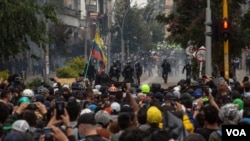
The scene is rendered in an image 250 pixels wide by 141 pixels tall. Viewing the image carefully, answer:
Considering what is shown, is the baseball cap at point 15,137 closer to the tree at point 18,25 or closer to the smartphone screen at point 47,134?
the smartphone screen at point 47,134

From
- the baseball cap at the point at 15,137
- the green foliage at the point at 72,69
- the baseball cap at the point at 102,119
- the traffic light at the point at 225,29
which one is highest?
the traffic light at the point at 225,29

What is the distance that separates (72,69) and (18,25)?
12.7 metres

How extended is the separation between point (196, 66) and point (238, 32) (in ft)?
12.4

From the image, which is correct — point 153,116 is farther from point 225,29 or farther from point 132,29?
point 132,29

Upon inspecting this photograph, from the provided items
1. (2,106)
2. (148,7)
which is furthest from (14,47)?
(148,7)

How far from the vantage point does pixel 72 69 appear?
41.5 meters

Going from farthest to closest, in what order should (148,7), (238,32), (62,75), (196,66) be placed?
(148,7) < (62,75) < (196,66) < (238,32)

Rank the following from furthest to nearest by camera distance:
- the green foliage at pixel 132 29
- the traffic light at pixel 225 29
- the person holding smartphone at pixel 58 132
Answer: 1. the green foliage at pixel 132 29
2. the traffic light at pixel 225 29
3. the person holding smartphone at pixel 58 132

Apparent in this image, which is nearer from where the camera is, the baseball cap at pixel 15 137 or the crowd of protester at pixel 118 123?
the baseball cap at pixel 15 137

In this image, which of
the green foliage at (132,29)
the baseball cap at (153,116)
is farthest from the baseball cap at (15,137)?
the green foliage at (132,29)

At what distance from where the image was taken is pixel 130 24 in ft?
281

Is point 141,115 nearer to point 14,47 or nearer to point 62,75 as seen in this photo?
point 14,47

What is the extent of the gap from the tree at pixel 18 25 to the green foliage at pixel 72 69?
10.6 metres

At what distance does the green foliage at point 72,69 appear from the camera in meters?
40.6
